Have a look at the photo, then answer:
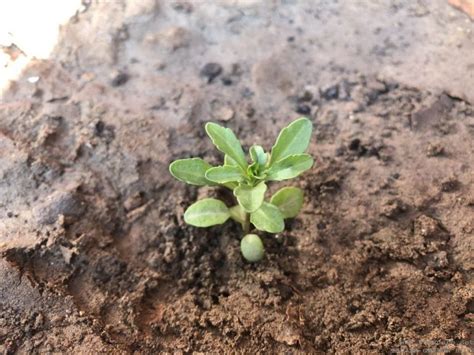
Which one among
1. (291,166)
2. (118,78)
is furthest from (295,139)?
(118,78)

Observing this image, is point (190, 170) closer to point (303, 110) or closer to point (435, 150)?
point (303, 110)

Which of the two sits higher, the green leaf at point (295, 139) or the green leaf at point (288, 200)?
the green leaf at point (295, 139)

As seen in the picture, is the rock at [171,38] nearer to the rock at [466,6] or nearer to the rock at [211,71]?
the rock at [211,71]

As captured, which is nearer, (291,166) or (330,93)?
(291,166)

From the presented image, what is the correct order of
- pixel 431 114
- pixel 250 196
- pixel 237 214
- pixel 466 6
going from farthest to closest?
pixel 466 6
pixel 431 114
pixel 237 214
pixel 250 196

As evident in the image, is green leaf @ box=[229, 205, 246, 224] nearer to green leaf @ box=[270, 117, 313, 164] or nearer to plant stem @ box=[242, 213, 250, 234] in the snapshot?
plant stem @ box=[242, 213, 250, 234]

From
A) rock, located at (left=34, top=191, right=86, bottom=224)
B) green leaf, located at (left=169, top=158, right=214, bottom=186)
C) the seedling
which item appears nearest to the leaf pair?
the seedling

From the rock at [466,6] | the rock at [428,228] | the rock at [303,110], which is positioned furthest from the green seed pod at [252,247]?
the rock at [466,6]
